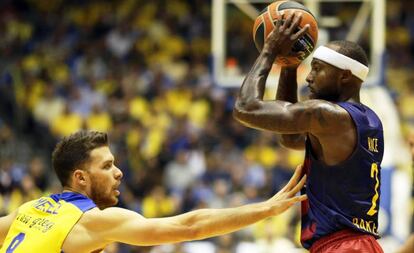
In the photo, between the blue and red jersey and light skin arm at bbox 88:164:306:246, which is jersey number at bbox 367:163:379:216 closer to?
the blue and red jersey

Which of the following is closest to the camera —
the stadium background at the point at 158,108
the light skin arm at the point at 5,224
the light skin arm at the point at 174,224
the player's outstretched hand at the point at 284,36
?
the light skin arm at the point at 174,224

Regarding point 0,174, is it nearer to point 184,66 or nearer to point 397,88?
point 184,66

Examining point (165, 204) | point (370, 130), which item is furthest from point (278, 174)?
point (370, 130)

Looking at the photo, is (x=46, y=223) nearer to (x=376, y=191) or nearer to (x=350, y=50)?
(x=376, y=191)

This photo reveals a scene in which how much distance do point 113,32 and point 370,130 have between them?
13313 mm

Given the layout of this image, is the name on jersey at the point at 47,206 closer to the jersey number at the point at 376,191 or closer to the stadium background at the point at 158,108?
the jersey number at the point at 376,191

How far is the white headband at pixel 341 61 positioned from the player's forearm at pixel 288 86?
44cm

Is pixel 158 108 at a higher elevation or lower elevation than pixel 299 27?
lower

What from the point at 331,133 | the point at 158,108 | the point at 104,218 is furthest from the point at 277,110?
the point at 158,108

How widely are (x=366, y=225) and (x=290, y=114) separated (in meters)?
0.77

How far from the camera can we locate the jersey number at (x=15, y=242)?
4.78m

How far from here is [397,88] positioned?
16016 mm

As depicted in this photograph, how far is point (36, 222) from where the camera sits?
4824 millimetres

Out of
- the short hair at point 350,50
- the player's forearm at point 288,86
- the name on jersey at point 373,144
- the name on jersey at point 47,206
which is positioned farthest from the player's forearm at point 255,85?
the name on jersey at point 47,206
